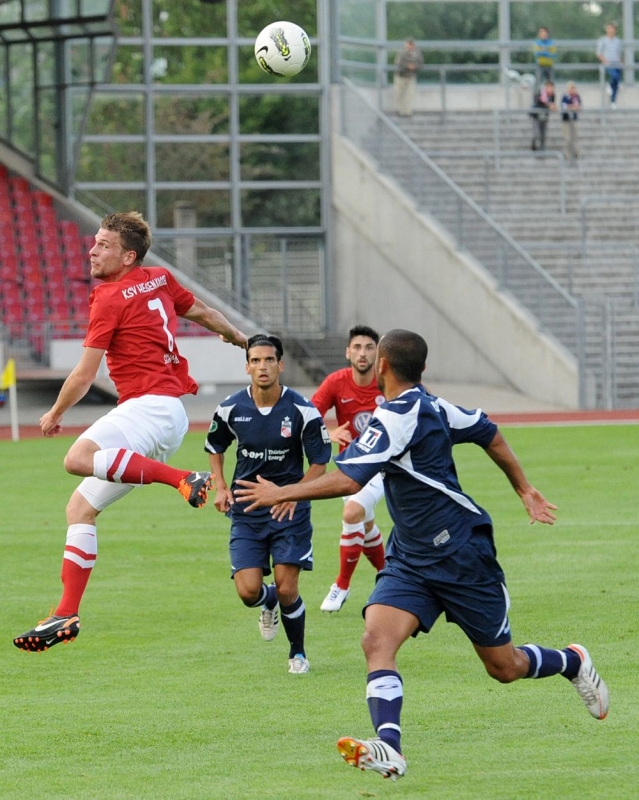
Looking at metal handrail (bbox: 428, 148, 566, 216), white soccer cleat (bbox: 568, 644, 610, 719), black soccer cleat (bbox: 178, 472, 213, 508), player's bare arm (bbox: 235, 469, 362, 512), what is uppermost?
metal handrail (bbox: 428, 148, 566, 216)

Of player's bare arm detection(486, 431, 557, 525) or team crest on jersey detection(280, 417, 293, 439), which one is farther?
team crest on jersey detection(280, 417, 293, 439)

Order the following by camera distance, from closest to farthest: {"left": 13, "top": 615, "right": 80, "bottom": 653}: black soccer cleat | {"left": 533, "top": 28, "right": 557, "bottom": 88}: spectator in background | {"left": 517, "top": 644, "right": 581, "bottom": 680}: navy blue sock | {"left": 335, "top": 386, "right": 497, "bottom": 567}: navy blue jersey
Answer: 1. {"left": 335, "top": 386, "right": 497, "bottom": 567}: navy blue jersey
2. {"left": 517, "top": 644, "right": 581, "bottom": 680}: navy blue sock
3. {"left": 13, "top": 615, "right": 80, "bottom": 653}: black soccer cleat
4. {"left": 533, "top": 28, "right": 557, "bottom": 88}: spectator in background

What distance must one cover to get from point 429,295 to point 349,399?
2148 centimetres

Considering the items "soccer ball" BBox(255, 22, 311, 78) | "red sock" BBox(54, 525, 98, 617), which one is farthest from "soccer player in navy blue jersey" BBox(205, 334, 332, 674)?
"soccer ball" BBox(255, 22, 311, 78)

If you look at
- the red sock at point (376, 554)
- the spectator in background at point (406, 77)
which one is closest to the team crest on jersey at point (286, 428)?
the red sock at point (376, 554)

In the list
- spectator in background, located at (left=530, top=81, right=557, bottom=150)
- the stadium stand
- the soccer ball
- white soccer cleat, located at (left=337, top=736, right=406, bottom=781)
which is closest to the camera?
white soccer cleat, located at (left=337, top=736, right=406, bottom=781)

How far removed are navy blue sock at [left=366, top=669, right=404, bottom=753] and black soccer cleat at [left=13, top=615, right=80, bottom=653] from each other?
6.86ft

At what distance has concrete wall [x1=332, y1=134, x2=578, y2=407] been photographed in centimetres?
2845

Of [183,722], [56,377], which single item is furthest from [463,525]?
[56,377]

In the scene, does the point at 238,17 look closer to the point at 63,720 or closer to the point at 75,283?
the point at 75,283

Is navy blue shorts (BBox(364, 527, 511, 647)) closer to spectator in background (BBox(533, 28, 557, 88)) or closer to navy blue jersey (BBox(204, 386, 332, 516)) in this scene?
navy blue jersey (BBox(204, 386, 332, 516))

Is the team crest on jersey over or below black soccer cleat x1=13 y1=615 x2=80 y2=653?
over

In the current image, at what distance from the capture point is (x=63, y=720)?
690cm

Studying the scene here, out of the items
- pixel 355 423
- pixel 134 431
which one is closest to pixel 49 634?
pixel 134 431
